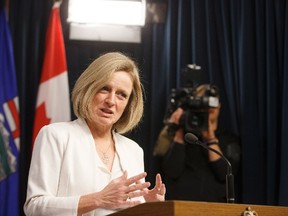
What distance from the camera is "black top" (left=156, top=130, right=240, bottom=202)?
336 centimetres

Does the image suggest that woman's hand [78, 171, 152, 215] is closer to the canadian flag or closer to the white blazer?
the white blazer

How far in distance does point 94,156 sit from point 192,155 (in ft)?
5.85

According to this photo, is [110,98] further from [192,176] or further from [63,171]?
[192,176]

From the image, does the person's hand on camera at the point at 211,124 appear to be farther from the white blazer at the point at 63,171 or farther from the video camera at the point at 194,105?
the white blazer at the point at 63,171

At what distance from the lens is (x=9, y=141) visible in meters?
3.49

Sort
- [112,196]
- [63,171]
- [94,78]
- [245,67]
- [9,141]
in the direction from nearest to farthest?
[112,196] < [63,171] < [94,78] < [9,141] < [245,67]

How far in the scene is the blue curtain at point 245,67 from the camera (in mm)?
3785

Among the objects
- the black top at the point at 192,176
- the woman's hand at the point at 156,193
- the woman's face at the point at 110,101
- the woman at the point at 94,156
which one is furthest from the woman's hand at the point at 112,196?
the black top at the point at 192,176

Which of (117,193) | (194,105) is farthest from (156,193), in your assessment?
Answer: (194,105)

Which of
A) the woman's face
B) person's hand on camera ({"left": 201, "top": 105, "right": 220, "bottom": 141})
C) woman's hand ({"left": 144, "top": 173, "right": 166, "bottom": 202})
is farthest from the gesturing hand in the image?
person's hand on camera ({"left": 201, "top": 105, "right": 220, "bottom": 141})

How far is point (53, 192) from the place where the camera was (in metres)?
1.70

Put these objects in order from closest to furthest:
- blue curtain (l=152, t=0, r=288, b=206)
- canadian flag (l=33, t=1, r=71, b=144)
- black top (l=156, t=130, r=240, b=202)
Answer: black top (l=156, t=130, r=240, b=202) → canadian flag (l=33, t=1, r=71, b=144) → blue curtain (l=152, t=0, r=288, b=206)

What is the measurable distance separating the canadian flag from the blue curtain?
0.66m

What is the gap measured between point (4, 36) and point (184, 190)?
5.20ft
